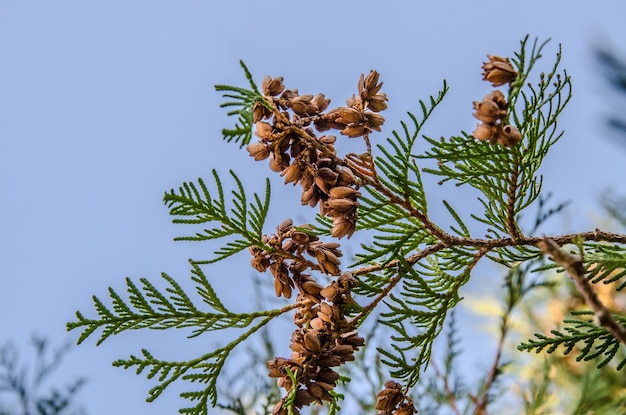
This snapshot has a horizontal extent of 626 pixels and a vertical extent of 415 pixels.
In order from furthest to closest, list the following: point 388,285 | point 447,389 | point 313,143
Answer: point 447,389, point 388,285, point 313,143

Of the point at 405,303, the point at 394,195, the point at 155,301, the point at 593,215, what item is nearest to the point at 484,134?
the point at 394,195

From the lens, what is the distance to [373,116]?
130 cm

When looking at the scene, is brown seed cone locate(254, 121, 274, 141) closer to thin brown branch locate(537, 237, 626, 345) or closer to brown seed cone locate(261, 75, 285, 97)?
brown seed cone locate(261, 75, 285, 97)

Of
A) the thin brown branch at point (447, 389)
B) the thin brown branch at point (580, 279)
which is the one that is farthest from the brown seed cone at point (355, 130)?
the thin brown branch at point (447, 389)

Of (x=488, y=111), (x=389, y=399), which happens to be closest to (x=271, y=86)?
(x=488, y=111)

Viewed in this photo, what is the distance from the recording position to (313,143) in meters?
1.23

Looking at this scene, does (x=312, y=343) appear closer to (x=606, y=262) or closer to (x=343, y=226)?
(x=343, y=226)

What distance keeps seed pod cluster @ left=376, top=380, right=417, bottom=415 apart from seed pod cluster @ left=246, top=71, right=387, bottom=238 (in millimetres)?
303

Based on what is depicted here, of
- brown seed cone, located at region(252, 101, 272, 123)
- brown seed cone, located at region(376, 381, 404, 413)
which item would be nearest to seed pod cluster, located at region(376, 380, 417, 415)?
brown seed cone, located at region(376, 381, 404, 413)

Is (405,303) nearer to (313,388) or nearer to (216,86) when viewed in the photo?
(313,388)

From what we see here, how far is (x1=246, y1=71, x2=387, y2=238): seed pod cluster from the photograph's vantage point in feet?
4.01

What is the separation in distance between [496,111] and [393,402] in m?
0.57

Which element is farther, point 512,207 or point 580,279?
point 512,207

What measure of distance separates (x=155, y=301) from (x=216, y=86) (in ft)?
1.57
